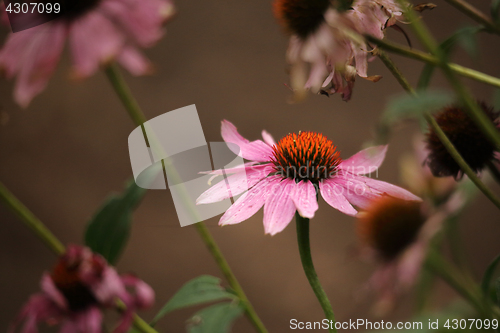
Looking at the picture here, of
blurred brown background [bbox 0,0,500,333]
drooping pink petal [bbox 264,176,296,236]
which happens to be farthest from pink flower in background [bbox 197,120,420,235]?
blurred brown background [bbox 0,0,500,333]

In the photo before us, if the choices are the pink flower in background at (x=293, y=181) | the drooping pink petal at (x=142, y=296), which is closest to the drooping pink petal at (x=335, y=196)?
the pink flower in background at (x=293, y=181)

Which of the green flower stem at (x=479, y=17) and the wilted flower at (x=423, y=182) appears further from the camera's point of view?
the wilted flower at (x=423, y=182)

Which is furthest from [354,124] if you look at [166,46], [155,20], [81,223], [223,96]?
[155,20]

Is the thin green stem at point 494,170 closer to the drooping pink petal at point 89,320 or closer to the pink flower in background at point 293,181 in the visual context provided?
the pink flower in background at point 293,181

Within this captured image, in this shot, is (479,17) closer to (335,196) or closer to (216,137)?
(335,196)

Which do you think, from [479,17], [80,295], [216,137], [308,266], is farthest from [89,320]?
[216,137]

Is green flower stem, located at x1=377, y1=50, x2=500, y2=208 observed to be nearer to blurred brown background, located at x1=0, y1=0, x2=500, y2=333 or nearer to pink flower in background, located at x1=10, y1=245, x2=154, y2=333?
pink flower in background, located at x1=10, y1=245, x2=154, y2=333

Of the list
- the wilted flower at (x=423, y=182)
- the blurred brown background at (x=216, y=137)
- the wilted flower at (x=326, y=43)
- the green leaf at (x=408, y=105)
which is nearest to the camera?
the green leaf at (x=408, y=105)
